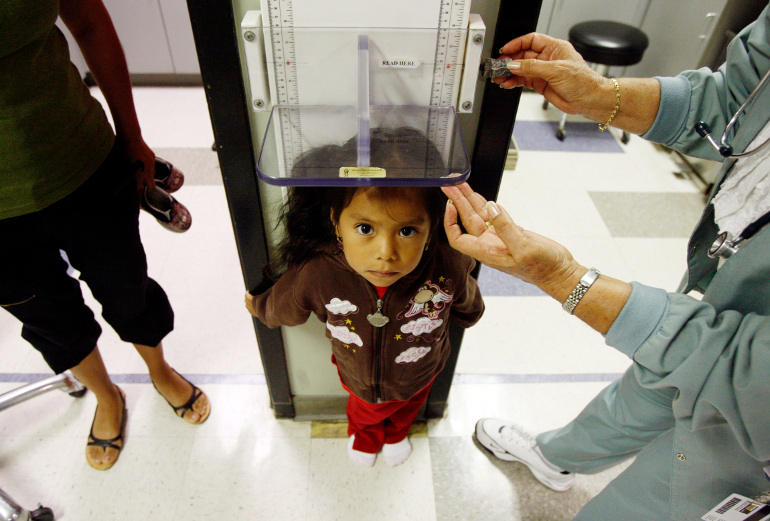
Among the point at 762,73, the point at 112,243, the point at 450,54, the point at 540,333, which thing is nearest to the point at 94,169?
the point at 112,243

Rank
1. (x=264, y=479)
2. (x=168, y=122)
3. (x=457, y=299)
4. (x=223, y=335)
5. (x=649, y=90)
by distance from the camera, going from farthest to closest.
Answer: (x=168, y=122) → (x=223, y=335) → (x=264, y=479) → (x=457, y=299) → (x=649, y=90)

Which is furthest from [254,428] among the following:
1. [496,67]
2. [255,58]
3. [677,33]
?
[677,33]

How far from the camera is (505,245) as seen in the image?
862 millimetres

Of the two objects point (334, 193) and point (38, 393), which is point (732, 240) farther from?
point (38, 393)

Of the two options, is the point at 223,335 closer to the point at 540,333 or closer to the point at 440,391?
the point at 440,391

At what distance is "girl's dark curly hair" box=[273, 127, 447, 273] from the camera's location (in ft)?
2.75

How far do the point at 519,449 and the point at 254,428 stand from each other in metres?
0.88

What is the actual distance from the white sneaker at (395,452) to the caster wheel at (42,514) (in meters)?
0.99

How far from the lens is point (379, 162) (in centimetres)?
83

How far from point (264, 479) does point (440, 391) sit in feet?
2.05

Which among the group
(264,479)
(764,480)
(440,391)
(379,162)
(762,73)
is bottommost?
(264,479)

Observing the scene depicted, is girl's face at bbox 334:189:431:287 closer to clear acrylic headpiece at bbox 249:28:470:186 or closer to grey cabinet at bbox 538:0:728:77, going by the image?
clear acrylic headpiece at bbox 249:28:470:186

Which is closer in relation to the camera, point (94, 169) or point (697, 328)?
point (697, 328)

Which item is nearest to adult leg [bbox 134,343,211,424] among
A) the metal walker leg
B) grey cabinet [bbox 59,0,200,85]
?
the metal walker leg
